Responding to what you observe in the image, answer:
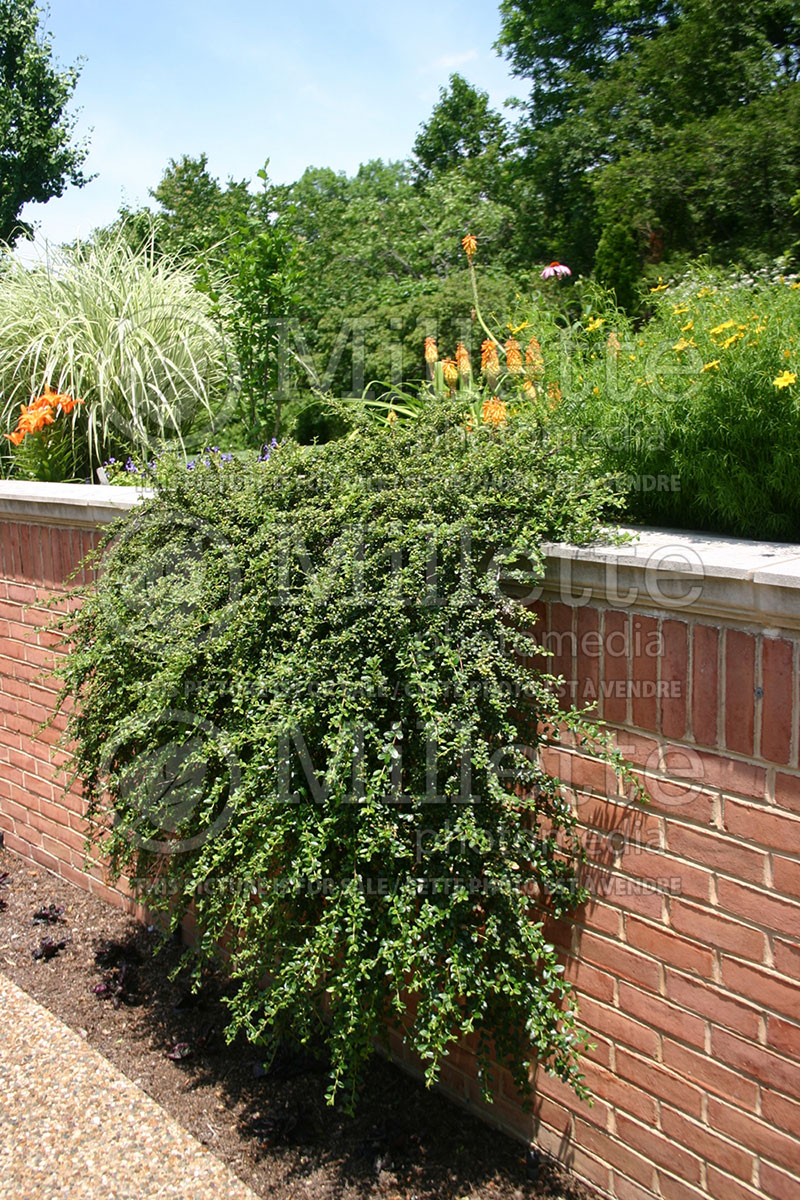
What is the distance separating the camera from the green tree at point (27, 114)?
2602 cm

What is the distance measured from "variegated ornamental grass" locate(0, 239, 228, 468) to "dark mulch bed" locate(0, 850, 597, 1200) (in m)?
2.81

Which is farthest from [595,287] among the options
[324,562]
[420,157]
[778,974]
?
[420,157]

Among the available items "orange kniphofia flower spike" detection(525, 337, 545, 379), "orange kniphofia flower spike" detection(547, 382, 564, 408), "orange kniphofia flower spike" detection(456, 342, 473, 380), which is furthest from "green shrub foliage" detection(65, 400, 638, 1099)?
"orange kniphofia flower spike" detection(456, 342, 473, 380)

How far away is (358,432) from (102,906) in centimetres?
256

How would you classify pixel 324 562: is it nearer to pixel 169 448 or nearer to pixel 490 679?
pixel 490 679

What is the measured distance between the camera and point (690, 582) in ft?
6.82

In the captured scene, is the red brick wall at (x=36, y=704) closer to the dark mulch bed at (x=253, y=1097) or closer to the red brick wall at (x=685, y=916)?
the dark mulch bed at (x=253, y=1097)

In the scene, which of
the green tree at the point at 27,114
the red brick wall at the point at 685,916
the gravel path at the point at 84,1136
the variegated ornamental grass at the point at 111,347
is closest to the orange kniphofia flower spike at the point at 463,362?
the variegated ornamental grass at the point at 111,347

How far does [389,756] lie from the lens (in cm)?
232

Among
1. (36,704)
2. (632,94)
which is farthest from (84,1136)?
(632,94)

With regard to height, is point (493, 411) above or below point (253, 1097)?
above

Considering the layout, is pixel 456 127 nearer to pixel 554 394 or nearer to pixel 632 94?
pixel 632 94

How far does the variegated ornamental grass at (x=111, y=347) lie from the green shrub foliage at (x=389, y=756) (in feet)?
9.90

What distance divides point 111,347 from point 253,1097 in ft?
14.0
